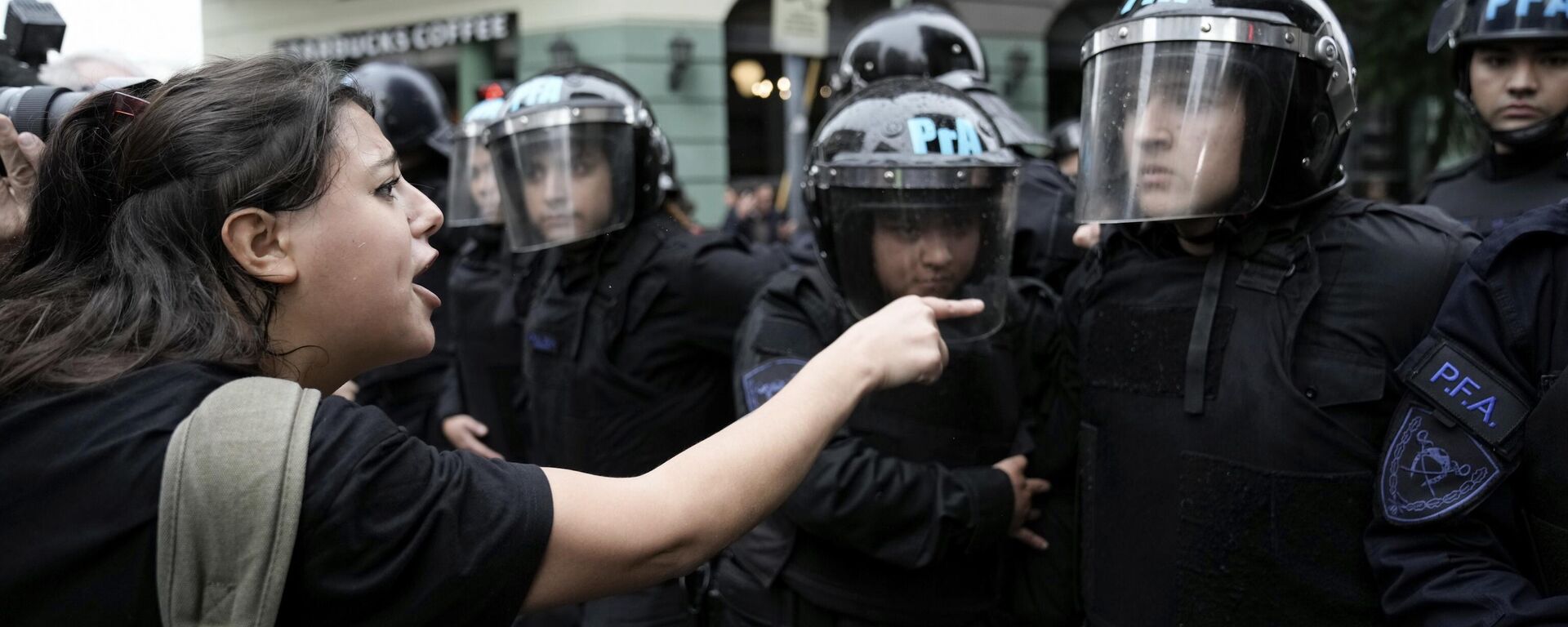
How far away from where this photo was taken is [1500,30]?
129 inches

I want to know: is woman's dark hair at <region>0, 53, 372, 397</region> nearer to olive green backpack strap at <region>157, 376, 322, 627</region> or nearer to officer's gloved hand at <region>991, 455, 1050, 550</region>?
olive green backpack strap at <region>157, 376, 322, 627</region>

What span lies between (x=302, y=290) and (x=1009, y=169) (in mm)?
1559

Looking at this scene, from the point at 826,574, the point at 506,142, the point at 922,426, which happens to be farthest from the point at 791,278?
the point at 506,142

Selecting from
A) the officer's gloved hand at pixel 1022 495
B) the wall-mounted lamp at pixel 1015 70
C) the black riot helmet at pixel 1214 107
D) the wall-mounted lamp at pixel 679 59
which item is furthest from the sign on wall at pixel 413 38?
the black riot helmet at pixel 1214 107

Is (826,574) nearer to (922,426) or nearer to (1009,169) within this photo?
(922,426)

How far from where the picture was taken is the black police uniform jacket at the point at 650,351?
3.38m

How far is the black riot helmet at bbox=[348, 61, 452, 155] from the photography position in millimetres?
5684

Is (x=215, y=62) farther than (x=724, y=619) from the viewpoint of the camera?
No

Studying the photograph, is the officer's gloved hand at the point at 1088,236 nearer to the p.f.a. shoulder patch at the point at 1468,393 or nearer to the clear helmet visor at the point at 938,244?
the clear helmet visor at the point at 938,244

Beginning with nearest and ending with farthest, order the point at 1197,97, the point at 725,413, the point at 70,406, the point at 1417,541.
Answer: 1. the point at 70,406
2. the point at 1417,541
3. the point at 1197,97
4. the point at 725,413

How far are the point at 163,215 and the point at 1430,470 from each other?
174 centimetres

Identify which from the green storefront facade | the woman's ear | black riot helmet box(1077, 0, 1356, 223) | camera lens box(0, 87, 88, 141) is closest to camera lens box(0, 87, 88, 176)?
camera lens box(0, 87, 88, 141)

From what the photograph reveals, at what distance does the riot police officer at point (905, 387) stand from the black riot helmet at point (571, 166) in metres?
0.92

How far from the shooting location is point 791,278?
282cm
